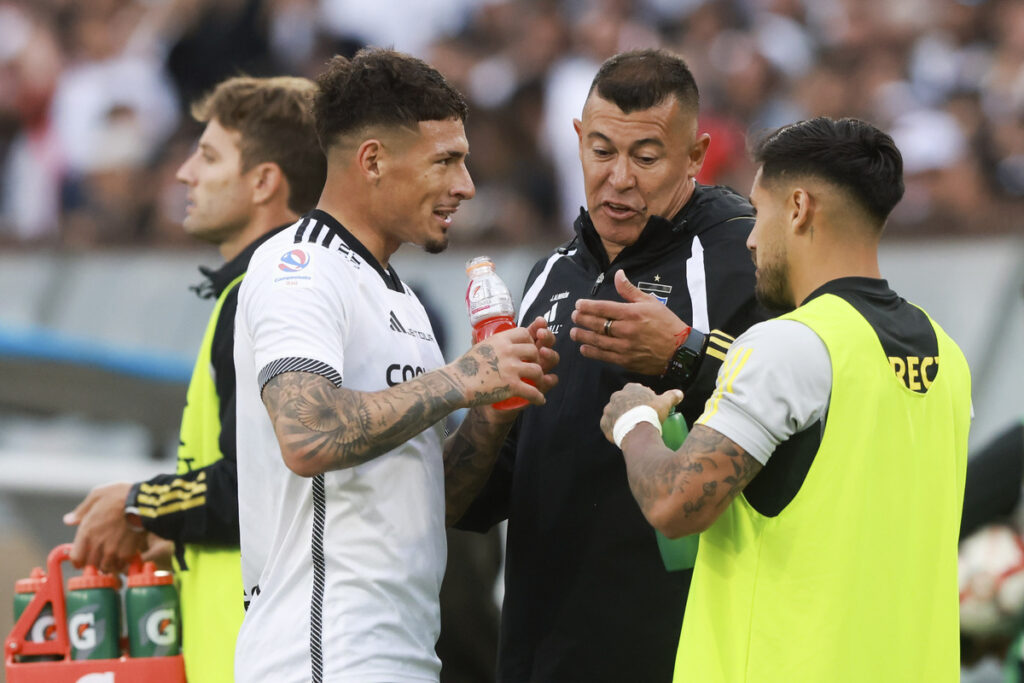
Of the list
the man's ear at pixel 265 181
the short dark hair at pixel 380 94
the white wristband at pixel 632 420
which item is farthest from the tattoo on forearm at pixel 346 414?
the man's ear at pixel 265 181

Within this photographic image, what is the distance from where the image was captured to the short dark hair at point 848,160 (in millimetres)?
3303

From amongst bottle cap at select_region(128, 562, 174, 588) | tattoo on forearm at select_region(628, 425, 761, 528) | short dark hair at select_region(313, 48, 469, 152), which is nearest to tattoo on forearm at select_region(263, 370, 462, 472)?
tattoo on forearm at select_region(628, 425, 761, 528)

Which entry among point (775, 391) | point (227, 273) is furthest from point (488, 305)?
point (227, 273)

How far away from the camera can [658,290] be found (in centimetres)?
399

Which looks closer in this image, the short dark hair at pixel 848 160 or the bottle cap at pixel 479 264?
the short dark hair at pixel 848 160

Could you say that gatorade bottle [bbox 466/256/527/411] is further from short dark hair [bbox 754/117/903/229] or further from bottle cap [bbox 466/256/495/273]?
short dark hair [bbox 754/117/903/229]

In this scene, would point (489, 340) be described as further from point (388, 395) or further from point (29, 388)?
point (29, 388)

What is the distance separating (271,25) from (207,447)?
8557 mm

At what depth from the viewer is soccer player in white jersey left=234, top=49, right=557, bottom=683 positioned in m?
3.18

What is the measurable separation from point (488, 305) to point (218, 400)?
3.98 ft

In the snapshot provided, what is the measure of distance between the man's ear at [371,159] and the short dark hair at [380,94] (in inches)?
2.3

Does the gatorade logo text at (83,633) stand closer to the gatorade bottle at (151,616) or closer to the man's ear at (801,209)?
the gatorade bottle at (151,616)

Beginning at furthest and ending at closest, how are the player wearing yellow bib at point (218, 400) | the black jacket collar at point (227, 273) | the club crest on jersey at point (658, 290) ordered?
the black jacket collar at point (227, 273) → the player wearing yellow bib at point (218, 400) → the club crest on jersey at point (658, 290)

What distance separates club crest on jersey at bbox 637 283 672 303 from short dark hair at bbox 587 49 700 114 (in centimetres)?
51
